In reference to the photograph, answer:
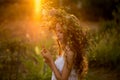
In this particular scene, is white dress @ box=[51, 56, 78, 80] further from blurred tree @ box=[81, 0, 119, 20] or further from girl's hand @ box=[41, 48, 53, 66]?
blurred tree @ box=[81, 0, 119, 20]

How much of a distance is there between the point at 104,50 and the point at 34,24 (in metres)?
5.89

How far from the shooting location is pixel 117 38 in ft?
30.4

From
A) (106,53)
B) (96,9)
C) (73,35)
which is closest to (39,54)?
(106,53)

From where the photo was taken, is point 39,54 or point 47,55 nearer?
point 47,55

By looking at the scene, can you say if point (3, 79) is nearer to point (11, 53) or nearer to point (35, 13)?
point (11, 53)

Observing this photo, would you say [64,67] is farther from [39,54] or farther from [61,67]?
[39,54]

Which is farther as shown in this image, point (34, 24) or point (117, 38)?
point (34, 24)

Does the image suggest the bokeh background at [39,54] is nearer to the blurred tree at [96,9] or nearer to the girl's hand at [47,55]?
the girl's hand at [47,55]

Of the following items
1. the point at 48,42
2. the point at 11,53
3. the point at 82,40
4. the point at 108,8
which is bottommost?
the point at 108,8

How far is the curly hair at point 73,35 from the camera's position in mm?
4121

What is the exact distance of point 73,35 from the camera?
4.16 m

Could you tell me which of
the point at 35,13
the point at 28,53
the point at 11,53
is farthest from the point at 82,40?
the point at 35,13

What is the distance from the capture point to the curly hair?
4.12 m

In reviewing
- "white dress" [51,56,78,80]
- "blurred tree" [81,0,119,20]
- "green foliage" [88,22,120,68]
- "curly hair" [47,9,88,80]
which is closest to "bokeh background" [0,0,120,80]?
"green foliage" [88,22,120,68]
